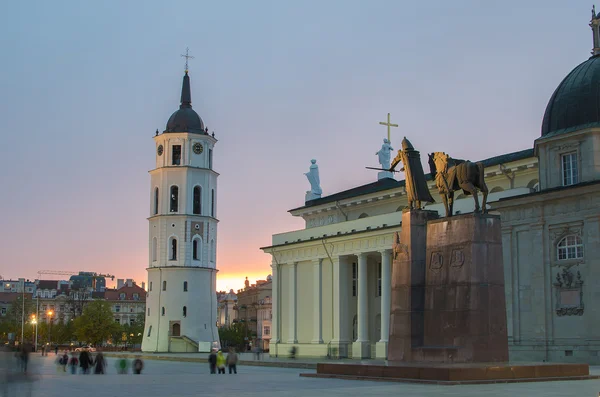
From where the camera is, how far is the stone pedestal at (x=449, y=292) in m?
27.0

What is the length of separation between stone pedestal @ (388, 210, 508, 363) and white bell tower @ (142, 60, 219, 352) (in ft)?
232

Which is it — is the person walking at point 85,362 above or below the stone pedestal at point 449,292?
below

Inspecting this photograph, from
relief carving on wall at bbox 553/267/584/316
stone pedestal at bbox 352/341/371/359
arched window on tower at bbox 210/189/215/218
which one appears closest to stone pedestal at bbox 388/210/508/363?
relief carving on wall at bbox 553/267/584/316

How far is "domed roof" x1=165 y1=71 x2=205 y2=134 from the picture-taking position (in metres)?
106

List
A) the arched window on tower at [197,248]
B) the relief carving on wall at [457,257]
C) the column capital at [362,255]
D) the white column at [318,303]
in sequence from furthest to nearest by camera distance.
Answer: the arched window on tower at [197,248]
the white column at [318,303]
the column capital at [362,255]
the relief carving on wall at [457,257]

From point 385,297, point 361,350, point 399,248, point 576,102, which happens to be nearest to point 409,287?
point 399,248

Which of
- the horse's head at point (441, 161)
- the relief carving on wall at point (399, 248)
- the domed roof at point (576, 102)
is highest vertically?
the domed roof at point (576, 102)

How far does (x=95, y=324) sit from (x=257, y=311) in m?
55.5

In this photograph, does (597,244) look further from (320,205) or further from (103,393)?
(320,205)

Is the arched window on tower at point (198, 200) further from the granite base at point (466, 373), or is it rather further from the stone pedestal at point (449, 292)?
the stone pedestal at point (449, 292)

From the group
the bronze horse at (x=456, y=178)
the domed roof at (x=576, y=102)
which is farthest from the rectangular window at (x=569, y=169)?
the bronze horse at (x=456, y=178)

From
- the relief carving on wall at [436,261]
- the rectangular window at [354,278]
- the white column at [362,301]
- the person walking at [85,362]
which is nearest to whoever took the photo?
the relief carving on wall at [436,261]

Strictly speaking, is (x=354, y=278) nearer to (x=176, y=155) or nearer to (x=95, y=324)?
(x=176, y=155)

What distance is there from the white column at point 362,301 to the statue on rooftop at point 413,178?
115ft
